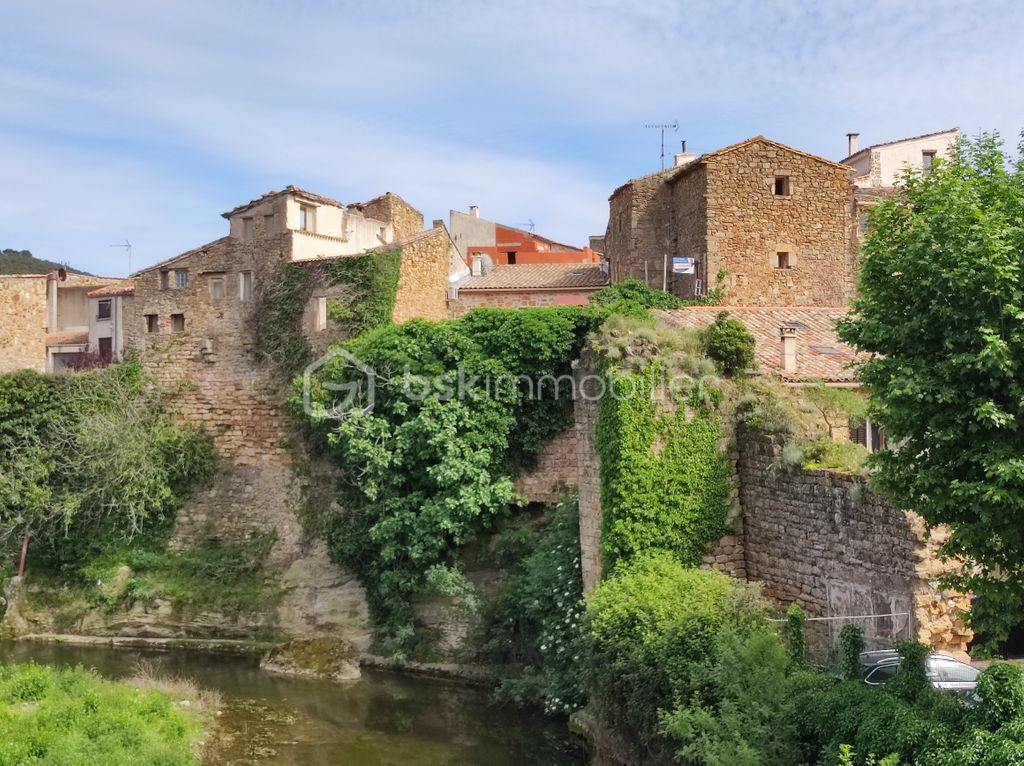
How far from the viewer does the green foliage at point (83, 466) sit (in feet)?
92.6

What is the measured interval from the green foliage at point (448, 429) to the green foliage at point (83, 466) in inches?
298

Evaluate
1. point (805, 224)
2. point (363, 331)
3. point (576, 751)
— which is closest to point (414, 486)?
point (363, 331)

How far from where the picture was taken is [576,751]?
18047mm

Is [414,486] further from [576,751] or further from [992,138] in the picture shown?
[992,138]

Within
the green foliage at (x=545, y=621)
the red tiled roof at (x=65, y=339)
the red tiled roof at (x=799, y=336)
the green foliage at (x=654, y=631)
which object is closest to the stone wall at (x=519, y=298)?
the red tiled roof at (x=799, y=336)

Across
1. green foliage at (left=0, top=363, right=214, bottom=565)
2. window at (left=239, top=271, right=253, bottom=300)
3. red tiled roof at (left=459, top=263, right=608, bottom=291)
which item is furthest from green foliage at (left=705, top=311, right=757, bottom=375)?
window at (left=239, top=271, right=253, bottom=300)

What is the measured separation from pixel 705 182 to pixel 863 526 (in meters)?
15.9

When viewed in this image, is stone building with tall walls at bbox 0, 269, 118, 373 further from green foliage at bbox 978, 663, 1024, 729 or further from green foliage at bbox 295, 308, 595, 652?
green foliage at bbox 978, 663, 1024, 729

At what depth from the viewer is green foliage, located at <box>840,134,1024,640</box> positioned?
10.4 meters

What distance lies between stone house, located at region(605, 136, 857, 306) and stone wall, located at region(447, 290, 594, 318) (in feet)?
18.5

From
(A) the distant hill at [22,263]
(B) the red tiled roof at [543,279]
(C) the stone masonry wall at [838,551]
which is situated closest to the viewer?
(C) the stone masonry wall at [838,551]

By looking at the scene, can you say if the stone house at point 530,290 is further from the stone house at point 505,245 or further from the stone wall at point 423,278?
the stone house at point 505,245

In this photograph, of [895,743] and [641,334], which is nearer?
[895,743]

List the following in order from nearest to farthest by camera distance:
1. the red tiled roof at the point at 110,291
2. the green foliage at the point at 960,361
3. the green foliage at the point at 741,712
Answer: the green foliage at the point at 960,361 → the green foliage at the point at 741,712 → the red tiled roof at the point at 110,291
